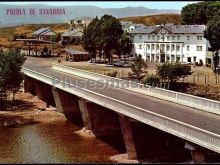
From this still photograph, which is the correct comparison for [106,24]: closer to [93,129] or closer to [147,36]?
[147,36]

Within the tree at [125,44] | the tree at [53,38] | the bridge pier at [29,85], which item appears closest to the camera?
the bridge pier at [29,85]

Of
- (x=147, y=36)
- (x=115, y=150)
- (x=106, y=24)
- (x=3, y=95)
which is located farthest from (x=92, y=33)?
(x=115, y=150)

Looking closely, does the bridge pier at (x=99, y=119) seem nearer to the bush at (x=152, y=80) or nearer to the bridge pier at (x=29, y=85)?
the bush at (x=152, y=80)

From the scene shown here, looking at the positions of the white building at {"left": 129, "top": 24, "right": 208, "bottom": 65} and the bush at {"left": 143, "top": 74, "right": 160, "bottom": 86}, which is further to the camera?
the white building at {"left": 129, "top": 24, "right": 208, "bottom": 65}

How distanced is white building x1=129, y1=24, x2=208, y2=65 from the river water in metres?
48.5

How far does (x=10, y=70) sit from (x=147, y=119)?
37733 millimetres

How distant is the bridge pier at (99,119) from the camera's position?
172 feet

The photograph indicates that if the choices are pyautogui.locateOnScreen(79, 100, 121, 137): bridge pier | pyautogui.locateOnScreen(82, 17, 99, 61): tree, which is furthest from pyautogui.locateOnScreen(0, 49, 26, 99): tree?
pyautogui.locateOnScreen(82, 17, 99, 61): tree

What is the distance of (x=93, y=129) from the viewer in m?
52.9

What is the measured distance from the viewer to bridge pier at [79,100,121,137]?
52406 mm

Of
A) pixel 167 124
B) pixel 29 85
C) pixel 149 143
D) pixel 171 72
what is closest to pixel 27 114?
pixel 29 85

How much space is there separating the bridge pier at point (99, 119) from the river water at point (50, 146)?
2.04 meters

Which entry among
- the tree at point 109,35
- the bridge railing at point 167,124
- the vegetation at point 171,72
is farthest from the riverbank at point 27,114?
the tree at point 109,35

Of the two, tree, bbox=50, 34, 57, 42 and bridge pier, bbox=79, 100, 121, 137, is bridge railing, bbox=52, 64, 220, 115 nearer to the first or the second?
bridge pier, bbox=79, 100, 121, 137
